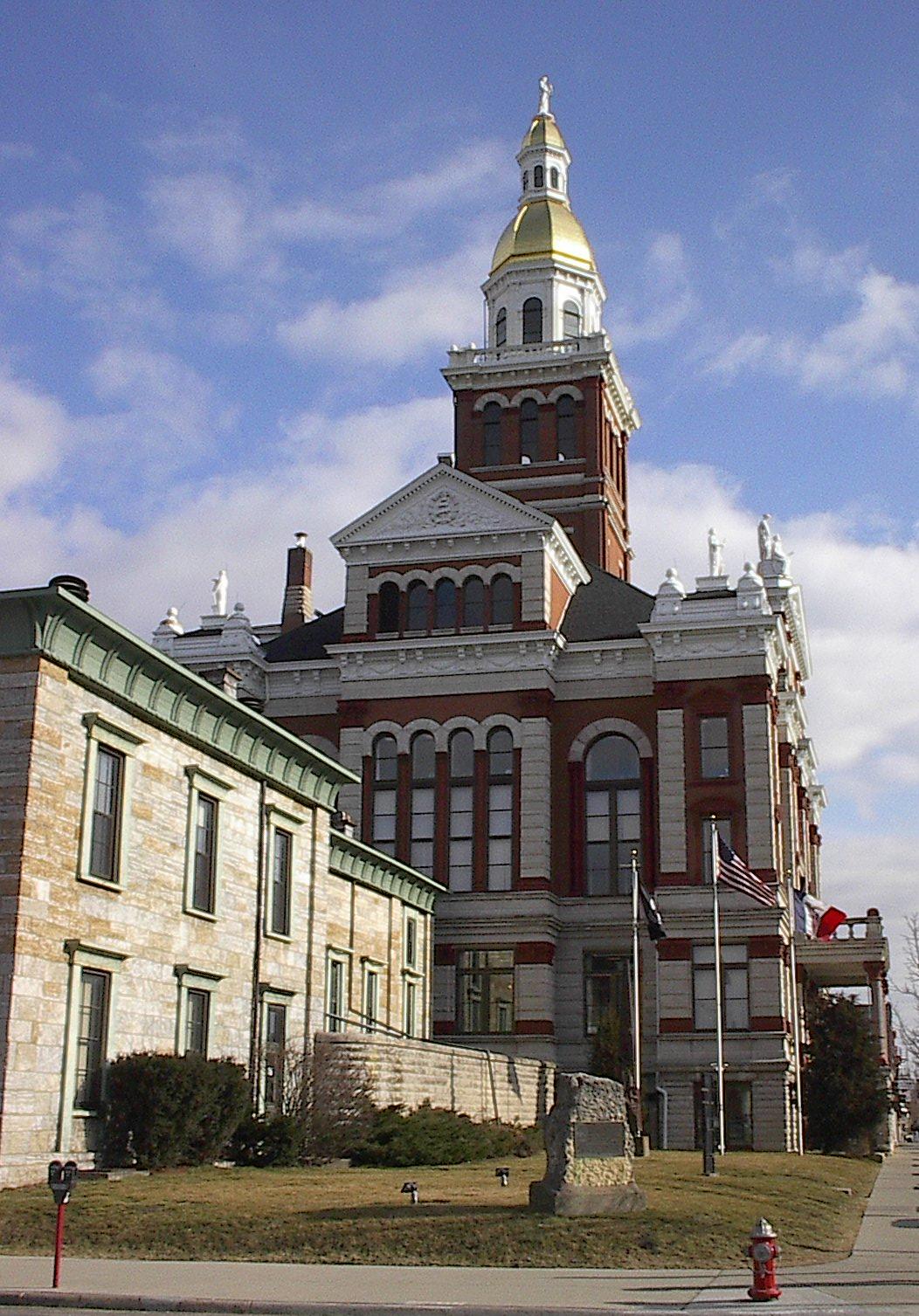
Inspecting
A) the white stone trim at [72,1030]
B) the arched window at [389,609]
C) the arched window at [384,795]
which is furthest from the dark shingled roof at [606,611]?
the white stone trim at [72,1030]

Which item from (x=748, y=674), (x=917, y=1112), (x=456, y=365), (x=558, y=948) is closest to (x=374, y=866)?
(x=558, y=948)

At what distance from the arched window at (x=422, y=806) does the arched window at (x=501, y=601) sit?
4652 millimetres

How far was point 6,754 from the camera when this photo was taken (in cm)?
2386

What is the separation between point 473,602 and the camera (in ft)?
178

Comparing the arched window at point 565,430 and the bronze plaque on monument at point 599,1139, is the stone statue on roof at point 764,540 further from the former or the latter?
the bronze plaque on monument at point 599,1139

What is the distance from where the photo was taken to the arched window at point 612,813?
169 ft

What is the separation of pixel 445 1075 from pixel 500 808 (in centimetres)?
1546

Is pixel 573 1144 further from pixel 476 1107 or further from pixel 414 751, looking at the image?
pixel 414 751

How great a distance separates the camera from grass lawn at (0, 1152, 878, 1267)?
1805cm

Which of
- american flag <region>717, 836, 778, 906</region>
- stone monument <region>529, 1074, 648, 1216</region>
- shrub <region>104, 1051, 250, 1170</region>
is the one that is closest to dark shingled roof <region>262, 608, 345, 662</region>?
american flag <region>717, 836, 778, 906</region>

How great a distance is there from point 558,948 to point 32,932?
30.0 metres

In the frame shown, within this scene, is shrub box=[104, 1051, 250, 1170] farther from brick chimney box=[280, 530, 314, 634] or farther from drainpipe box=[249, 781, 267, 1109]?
brick chimney box=[280, 530, 314, 634]

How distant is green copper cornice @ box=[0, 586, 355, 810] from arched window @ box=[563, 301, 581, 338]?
39.0m

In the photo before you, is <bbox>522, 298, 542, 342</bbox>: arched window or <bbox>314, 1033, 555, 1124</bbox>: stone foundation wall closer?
<bbox>314, 1033, 555, 1124</bbox>: stone foundation wall
